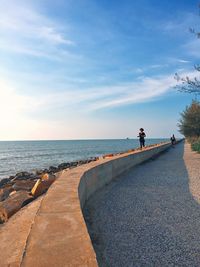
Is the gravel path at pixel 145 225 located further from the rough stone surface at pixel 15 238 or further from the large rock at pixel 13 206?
the large rock at pixel 13 206

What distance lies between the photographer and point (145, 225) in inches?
190

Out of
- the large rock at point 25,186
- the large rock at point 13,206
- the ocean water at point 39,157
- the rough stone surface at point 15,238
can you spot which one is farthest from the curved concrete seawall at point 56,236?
the ocean water at point 39,157

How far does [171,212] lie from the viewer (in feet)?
18.4

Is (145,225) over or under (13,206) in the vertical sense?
under

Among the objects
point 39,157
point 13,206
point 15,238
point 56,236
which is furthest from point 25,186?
point 39,157

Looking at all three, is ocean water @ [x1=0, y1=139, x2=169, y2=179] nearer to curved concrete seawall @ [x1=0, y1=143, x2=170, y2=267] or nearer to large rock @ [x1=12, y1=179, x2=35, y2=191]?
large rock @ [x1=12, y1=179, x2=35, y2=191]

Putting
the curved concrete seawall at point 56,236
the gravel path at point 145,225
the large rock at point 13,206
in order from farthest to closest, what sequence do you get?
1. the large rock at point 13,206
2. the gravel path at point 145,225
3. the curved concrete seawall at point 56,236

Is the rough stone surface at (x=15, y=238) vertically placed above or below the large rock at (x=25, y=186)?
above

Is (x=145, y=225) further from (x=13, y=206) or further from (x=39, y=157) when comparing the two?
(x=39, y=157)

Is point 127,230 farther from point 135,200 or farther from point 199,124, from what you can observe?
point 199,124

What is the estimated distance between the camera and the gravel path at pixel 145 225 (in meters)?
3.63

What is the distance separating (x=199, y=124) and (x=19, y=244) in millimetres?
35960

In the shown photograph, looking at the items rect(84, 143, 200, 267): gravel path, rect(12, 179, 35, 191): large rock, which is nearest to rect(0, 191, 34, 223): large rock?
rect(84, 143, 200, 267): gravel path

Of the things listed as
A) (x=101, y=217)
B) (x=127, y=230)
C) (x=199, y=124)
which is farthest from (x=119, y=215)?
(x=199, y=124)
